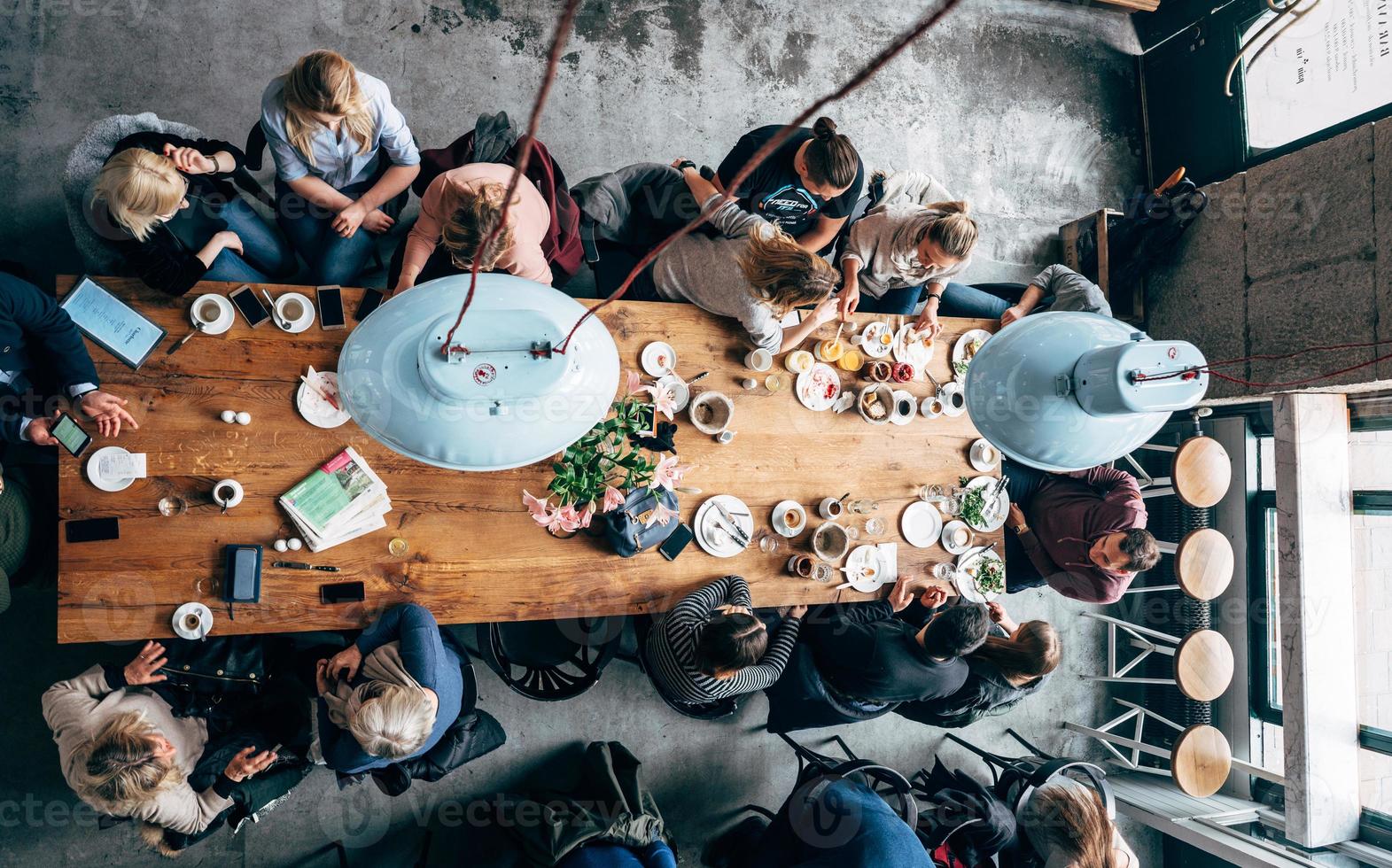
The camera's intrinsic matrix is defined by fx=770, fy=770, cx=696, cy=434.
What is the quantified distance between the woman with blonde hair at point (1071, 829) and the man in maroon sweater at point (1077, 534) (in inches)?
31.7

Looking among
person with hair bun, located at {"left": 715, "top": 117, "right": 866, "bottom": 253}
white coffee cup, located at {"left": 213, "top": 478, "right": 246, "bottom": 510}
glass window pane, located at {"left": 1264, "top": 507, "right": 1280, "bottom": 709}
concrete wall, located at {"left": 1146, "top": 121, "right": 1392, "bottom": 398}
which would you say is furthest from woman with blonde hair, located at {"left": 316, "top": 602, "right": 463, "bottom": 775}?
glass window pane, located at {"left": 1264, "top": 507, "right": 1280, "bottom": 709}

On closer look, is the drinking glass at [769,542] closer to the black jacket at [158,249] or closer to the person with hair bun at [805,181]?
the person with hair bun at [805,181]

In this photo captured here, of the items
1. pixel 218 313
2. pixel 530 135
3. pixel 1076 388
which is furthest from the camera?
pixel 218 313

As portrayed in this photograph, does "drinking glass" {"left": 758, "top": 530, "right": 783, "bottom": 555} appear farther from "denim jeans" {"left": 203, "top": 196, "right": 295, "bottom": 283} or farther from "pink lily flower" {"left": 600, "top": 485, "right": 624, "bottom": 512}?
"denim jeans" {"left": 203, "top": 196, "right": 295, "bottom": 283}

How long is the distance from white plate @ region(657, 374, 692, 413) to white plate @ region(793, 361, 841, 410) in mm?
433

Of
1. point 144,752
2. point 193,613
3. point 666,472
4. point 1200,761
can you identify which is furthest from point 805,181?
point 1200,761

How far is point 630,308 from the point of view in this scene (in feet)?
9.16

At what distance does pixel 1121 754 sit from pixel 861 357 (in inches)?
109

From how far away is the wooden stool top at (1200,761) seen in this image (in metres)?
3.49

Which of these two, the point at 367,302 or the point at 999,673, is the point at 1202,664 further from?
the point at 367,302

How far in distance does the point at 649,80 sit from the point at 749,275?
1761 millimetres

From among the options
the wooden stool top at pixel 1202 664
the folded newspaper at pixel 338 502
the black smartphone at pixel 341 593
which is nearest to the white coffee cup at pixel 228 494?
the folded newspaper at pixel 338 502

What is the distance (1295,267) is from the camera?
340cm

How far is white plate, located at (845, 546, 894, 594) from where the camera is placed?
9.46ft
